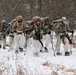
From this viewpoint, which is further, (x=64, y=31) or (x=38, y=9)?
(x=38, y=9)

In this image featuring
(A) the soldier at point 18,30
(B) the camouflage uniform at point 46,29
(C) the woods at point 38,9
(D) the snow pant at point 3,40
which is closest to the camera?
(A) the soldier at point 18,30

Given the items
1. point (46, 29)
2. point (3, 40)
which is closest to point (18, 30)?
point (46, 29)

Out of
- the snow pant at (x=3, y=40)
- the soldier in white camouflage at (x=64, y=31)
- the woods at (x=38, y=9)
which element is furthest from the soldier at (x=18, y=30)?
the woods at (x=38, y=9)

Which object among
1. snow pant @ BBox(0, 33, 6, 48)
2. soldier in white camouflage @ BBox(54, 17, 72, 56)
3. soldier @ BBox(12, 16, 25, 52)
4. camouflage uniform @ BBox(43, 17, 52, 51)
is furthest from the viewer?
snow pant @ BBox(0, 33, 6, 48)

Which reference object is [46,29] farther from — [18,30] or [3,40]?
[3,40]

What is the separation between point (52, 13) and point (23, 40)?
39.4ft

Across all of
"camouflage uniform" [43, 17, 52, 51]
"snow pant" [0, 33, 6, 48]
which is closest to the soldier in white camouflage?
"camouflage uniform" [43, 17, 52, 51]

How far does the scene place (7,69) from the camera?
10.5 m

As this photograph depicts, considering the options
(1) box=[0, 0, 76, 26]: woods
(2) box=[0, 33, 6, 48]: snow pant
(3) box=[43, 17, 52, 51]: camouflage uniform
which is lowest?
(2) box=[0, 33, 6, 48]: snow pant

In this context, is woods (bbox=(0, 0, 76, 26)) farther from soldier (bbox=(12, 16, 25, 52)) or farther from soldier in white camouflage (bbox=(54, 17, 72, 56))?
soldier in white camouflage (bbox=(54, 17, 72, 56))

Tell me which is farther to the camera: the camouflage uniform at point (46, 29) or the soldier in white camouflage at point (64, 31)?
the camouflage uniform at point (46, 29)

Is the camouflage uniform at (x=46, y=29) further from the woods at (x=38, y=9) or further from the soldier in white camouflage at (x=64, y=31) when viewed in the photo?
the woods at (x=38, y=9)

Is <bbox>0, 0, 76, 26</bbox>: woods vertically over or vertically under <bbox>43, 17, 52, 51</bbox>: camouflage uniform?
over

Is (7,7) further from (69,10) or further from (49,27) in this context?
(49,27)
